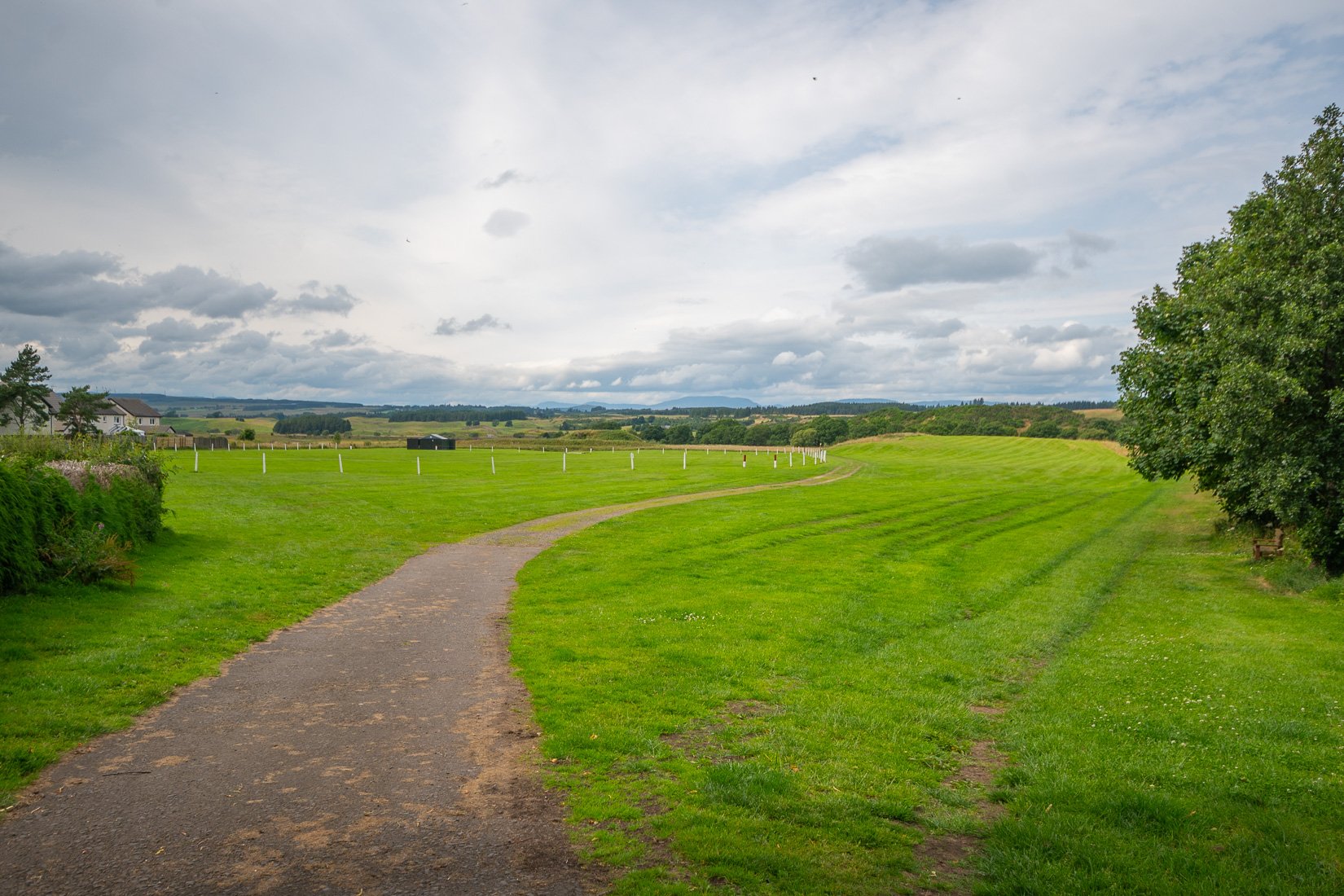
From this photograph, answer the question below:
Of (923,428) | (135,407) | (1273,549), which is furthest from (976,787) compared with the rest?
(135,407)

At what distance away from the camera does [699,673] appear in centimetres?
1149

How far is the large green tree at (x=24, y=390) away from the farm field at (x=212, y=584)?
4453 centimetres

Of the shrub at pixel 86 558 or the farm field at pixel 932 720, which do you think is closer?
the farm field at pixel 932 720

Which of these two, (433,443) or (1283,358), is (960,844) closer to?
(1283,358)

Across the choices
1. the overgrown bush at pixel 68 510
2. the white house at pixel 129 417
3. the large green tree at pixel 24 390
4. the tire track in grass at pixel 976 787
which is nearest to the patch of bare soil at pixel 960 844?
the tire track in grass at pixel 976 787

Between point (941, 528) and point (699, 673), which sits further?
point (941, 528)

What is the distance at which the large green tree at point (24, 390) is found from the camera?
2874 inches

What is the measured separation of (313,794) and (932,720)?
742cm

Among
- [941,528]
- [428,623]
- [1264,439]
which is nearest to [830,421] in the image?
[941,528]

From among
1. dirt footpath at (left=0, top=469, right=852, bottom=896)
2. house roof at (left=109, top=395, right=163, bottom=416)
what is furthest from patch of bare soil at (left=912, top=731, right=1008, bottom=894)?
house roof at (left=109, top=395, right=163, bottom=416)

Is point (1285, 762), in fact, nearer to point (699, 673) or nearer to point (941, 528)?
point (699, 673)

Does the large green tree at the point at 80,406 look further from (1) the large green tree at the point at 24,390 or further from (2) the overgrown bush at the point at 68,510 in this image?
(2) the overgrown bush at the point at 68,510

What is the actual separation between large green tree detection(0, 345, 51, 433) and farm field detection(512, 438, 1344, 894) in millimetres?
77517

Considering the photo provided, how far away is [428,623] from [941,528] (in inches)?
960
